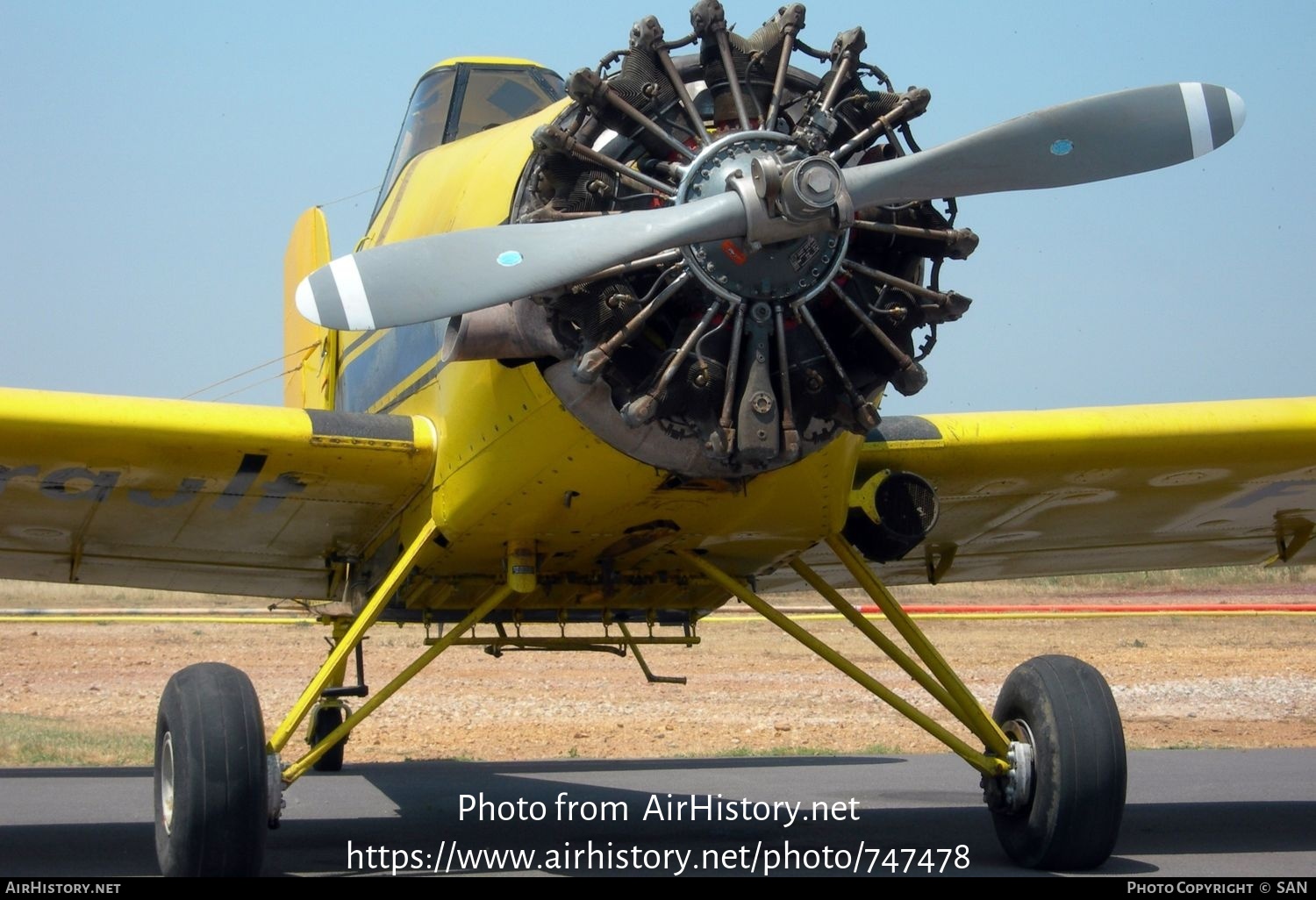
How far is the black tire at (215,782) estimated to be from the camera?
6559 mm

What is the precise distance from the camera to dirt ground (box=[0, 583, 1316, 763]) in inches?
571

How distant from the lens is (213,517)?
843 cm

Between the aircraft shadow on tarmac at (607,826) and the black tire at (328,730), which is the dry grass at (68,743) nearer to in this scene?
the aircraft shadow on tarmac at (607,826)

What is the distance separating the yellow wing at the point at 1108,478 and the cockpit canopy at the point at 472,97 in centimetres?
283

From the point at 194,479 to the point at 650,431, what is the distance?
112 inches

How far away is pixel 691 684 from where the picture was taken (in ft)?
63.1

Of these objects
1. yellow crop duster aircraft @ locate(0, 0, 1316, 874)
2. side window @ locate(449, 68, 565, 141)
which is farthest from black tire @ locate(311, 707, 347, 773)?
side window @ locate(449, 68, 565, 141)

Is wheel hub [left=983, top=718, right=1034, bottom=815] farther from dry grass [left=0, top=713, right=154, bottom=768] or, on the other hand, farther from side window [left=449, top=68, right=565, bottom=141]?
dry grass [left=0, top=713, right=154, bottom=768]

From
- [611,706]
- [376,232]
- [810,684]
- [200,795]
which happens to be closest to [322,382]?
[376,232]

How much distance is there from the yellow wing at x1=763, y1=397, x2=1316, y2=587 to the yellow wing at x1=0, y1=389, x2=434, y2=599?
2.51 meters

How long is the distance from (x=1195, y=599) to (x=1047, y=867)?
29.8 m

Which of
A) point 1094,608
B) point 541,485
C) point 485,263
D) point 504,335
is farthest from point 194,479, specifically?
point 1094,608

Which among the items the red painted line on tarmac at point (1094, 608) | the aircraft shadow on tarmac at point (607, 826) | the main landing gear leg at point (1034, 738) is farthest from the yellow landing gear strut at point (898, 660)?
the red painted line on tarmac at point (1094, 608)

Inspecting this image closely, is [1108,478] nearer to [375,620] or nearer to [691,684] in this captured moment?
[375,620]
